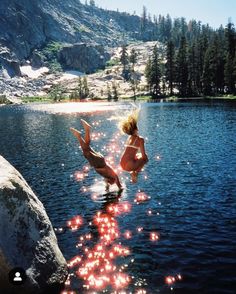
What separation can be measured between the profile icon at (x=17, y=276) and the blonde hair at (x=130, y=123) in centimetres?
567

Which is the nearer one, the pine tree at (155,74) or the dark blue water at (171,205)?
the dark blue water at (171,205)

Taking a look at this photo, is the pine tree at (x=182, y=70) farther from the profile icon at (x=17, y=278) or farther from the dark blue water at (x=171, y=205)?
the profile icon at (x=17, y=278)

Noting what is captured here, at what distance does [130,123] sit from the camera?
13.4 meters

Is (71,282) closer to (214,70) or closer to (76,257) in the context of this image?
(76,257)

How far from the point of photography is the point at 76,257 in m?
16.1

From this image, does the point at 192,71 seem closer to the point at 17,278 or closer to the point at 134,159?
the point at 134,159

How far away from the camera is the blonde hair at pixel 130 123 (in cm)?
1327

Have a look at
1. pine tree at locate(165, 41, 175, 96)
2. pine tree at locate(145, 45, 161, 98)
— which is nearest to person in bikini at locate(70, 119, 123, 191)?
pine tree at locate(165, 41, 175, 96)

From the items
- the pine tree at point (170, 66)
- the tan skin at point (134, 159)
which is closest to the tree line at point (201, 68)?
the pine tree at point (170, 66)

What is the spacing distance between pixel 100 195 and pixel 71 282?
12107mm

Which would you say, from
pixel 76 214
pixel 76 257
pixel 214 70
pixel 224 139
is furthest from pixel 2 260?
pixel 214 70

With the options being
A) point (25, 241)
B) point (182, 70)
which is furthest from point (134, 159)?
point (182, 70)

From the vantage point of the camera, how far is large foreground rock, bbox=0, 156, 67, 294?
37.7 ft

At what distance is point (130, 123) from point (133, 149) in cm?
115
